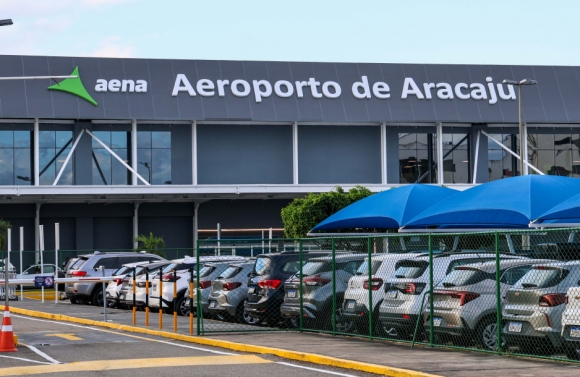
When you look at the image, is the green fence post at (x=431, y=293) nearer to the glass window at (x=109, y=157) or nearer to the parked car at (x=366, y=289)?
the parked car at (x=366, y=289)

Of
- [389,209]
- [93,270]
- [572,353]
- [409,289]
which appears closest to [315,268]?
[409,289]

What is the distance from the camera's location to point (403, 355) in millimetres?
15039

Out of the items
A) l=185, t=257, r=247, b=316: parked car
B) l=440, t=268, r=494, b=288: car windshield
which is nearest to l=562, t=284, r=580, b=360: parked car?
l=440, t=268, r=494, b=288: car windshield

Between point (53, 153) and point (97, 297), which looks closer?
point (97, 297)

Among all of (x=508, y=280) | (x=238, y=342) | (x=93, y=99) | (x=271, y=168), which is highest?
(x=93, y=99)

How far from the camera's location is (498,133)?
5650 centimetres

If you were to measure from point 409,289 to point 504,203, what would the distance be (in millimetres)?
10459

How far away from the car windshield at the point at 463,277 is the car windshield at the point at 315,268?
3737mm

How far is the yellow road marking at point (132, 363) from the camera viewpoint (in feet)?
45.2

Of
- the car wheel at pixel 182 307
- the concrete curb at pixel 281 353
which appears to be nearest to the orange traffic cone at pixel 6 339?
the concrete curb at pixel 281 353

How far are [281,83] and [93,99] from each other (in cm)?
989

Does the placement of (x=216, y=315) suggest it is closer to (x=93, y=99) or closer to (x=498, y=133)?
(x=93, y=99)

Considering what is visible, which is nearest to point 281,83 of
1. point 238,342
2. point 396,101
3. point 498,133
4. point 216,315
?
point 396,101

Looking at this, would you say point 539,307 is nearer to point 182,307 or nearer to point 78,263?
point 182,307
